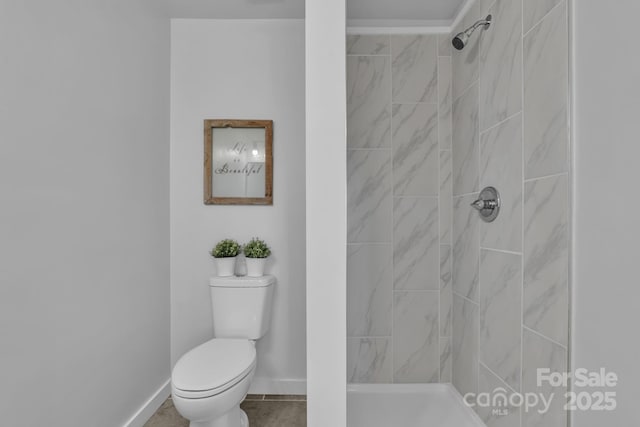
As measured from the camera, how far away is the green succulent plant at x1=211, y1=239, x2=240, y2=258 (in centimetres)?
224

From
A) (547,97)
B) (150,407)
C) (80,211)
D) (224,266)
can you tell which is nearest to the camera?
(547,97)

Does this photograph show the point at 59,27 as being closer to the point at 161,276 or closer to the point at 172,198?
the point at 172,198

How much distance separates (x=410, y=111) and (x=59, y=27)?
177 centimetres

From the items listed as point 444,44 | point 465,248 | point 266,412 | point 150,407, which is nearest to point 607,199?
point 465,248

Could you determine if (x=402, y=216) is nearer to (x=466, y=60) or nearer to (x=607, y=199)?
(x=466, y=60)

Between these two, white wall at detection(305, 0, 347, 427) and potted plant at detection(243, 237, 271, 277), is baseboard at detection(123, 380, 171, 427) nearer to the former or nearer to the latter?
potted plant at detection(243, 237, 271, 277)

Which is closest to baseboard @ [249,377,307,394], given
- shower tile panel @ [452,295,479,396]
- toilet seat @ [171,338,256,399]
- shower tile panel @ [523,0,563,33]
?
toilet seat @ [171,338,256,399]

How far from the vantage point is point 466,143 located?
2094mm

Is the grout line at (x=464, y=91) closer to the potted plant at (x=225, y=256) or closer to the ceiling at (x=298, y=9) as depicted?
the ceiling at (x=298, y=9)

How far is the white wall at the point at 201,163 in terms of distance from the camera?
238 cm

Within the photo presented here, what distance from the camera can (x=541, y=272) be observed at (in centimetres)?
136

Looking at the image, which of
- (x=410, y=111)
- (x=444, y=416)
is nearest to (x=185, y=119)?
(x=410, y=111)

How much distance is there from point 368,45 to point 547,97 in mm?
1288

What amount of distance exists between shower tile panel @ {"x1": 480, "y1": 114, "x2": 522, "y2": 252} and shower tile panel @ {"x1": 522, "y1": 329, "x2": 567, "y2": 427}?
357mm
